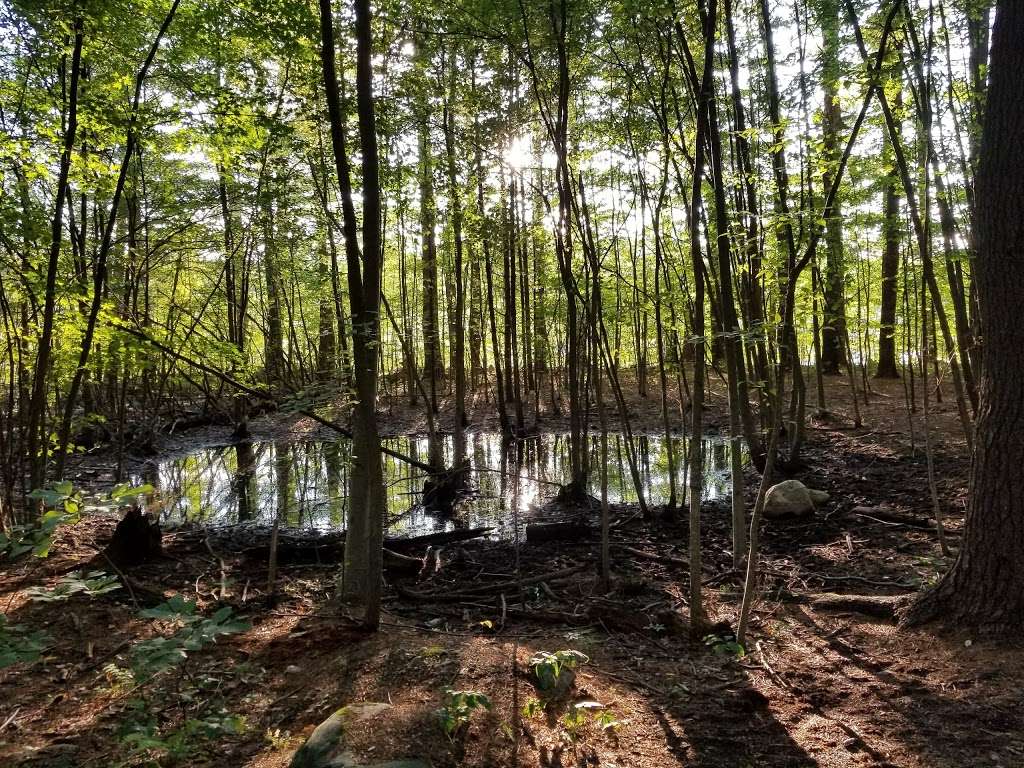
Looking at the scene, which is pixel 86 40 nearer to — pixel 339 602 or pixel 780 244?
pixel 339 602

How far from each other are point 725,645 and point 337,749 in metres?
2.74

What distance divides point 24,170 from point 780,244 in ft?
21.6

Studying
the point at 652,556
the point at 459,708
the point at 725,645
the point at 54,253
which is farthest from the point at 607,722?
the point at 54,253

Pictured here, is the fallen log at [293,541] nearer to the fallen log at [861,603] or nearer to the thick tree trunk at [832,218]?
the fallen log at [861,603]

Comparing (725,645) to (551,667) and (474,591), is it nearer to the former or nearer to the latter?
(551,667)

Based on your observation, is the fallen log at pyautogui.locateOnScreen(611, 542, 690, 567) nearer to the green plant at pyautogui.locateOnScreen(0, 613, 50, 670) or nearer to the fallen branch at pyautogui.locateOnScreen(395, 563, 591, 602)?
the fallen branch at pyautogui.locateOnScreen(395, 563, 591, 602)

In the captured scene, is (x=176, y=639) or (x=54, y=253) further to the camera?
(x=54, y=253)

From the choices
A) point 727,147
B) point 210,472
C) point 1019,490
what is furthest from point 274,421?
point 1019,490

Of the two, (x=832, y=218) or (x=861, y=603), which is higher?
(x=832, y=218)

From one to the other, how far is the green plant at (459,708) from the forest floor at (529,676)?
0.17ft

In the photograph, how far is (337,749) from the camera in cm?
259

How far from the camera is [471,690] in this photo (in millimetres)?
3344

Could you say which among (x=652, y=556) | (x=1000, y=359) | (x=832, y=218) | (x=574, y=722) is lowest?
(x=652, y=556)

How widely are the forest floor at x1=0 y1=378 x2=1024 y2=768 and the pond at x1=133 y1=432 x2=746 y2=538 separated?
176cm
